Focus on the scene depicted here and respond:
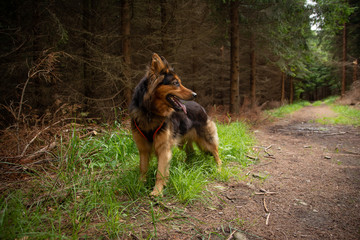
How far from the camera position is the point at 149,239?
1.77 m

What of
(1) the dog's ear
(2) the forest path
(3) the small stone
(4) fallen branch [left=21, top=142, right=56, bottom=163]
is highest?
(1) the dog's ear

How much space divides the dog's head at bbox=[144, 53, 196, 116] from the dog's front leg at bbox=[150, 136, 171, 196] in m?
0.49

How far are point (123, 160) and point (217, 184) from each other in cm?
170

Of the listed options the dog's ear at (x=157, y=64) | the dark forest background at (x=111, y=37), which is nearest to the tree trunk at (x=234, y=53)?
the dark forest background at (x=111, y=37)

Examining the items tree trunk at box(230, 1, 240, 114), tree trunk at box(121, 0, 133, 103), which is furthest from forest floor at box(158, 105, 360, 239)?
tree trunk at box(121, 0, 133, 103)

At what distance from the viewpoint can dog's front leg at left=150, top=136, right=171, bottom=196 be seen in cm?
263

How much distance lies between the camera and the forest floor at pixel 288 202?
6.56ft

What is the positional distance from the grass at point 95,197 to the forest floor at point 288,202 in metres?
0.27

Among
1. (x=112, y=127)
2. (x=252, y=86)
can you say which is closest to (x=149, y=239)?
(x=112, y=127)

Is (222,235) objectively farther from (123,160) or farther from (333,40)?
(333,40)

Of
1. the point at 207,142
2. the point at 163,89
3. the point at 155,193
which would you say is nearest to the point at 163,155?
the point at 155,193

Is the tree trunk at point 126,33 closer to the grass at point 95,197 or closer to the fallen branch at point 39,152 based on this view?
the grass at point 95,197

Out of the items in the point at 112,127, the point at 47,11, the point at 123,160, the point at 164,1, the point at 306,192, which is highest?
the point at 164,1

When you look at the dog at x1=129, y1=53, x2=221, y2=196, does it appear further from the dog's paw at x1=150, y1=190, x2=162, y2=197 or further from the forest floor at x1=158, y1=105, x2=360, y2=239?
the forest floor at x1=158, y1=105, x2=360, y2=239
